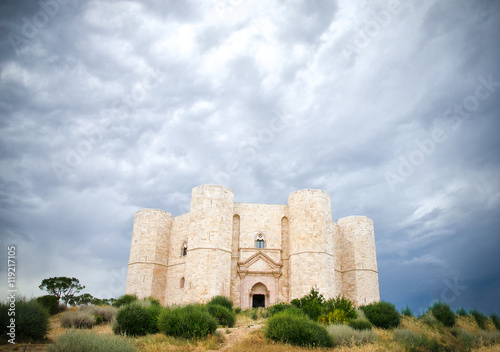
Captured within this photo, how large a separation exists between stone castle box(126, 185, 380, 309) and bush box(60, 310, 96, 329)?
7155 mm

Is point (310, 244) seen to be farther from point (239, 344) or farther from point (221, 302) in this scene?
point (239, 344)

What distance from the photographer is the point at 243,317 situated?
19562mm

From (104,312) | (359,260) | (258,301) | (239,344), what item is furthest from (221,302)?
(359,260)

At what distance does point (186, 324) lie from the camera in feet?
39.9

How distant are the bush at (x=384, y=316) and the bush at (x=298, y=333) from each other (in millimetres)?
5605

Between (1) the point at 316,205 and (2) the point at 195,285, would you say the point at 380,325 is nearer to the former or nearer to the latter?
(1) the point at 316,205

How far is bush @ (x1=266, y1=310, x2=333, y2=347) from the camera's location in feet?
37.6

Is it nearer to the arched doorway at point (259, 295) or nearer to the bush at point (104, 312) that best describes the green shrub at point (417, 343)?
the arched doorway at point (259, 295)

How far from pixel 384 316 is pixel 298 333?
21.6ft

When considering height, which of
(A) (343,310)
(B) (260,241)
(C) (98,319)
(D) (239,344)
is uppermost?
(B) (260,241)

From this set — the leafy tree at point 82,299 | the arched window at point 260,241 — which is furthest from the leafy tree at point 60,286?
the arched window at point 260,241

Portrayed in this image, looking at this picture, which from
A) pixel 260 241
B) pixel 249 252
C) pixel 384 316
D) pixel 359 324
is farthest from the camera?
pixel 260 241

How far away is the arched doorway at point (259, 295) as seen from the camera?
24234mm

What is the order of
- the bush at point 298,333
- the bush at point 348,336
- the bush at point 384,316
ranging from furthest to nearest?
1. the bush at point 384,316
2. the bush at point 348,336
3. the bush at point 298,333
